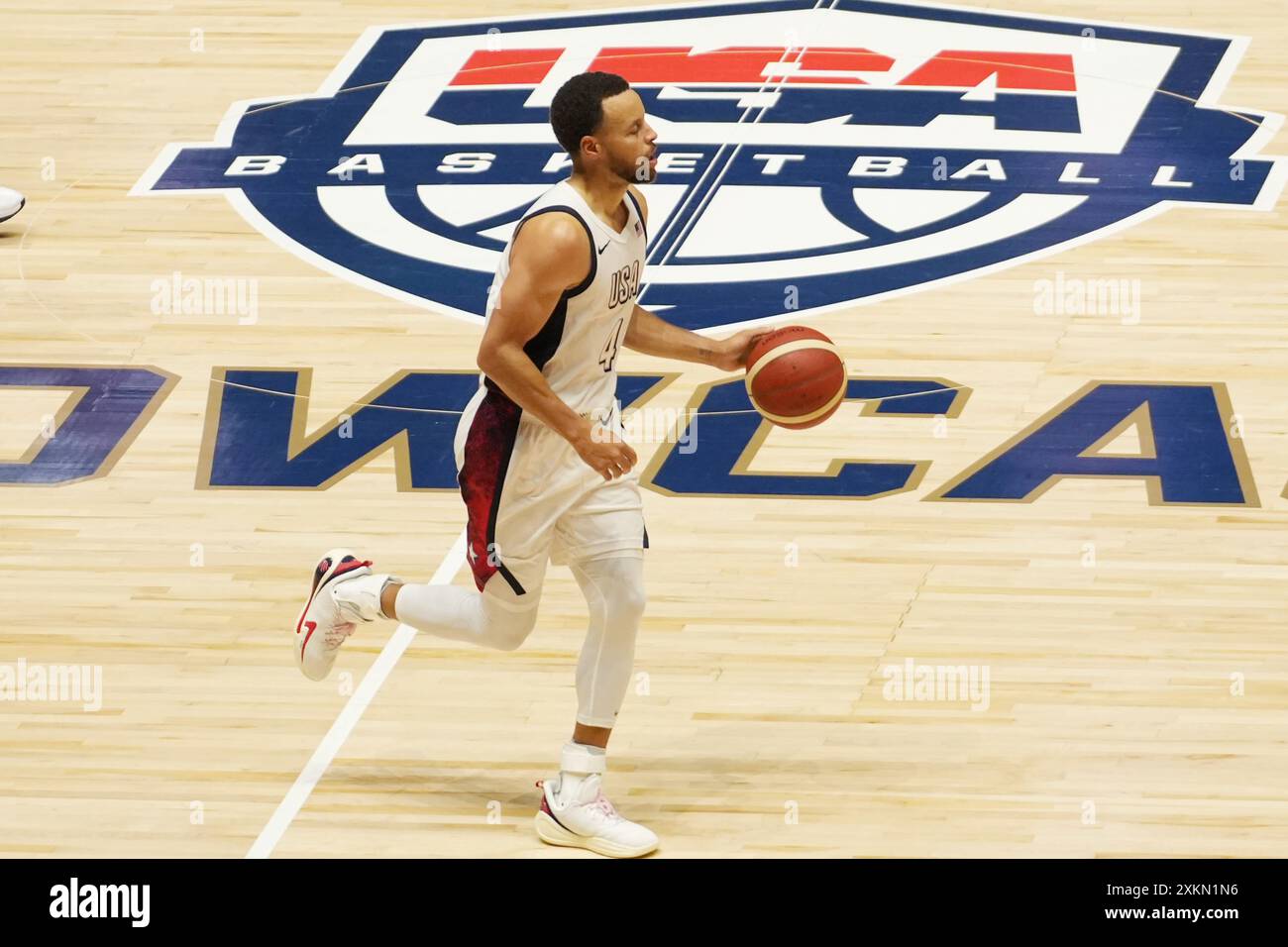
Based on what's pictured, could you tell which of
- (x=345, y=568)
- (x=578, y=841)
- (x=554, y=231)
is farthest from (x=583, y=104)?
(x=578, y=841)

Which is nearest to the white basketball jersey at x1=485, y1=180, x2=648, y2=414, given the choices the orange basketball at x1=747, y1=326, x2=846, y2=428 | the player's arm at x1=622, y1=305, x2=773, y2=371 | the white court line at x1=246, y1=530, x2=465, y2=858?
the player's arm at x1=622, y1=305, x2=773, y2=371

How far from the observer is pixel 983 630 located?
7.01m

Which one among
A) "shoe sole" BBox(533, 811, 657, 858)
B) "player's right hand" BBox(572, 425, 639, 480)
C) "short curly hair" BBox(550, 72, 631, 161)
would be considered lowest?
"shoe sole" BBox(533, 811, 657, 858)

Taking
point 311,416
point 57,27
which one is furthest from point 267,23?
point 311,416

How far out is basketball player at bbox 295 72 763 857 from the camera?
5.41m

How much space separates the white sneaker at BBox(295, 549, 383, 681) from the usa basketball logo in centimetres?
336

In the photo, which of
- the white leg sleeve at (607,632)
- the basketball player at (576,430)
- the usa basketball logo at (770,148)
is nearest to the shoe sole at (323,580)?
the basketball player at (576,430)

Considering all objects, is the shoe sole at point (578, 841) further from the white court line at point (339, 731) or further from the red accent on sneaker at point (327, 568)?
the red accent on sneaker at point (327, 568)

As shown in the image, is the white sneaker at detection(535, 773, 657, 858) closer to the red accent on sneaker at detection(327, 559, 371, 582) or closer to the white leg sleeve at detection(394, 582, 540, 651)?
the white leg sleeve at detection(394, 582, 540, 651)

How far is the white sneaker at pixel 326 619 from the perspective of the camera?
20.7ft

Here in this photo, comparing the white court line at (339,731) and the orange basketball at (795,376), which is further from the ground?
the orange basketball at (795,376)

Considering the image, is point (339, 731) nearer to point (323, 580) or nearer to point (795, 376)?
point (323, 580)

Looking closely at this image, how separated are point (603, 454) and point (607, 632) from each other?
558mm

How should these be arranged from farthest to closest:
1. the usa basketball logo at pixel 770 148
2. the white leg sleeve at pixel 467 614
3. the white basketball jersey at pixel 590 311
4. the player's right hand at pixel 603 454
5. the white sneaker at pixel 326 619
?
the usa basketball logo at pixel 770 148
the white sneaker at pixel 326 619
the white leg sleeve at pixel 467 614
the white basketball jersey at pixel 590 311
the player's right hand at pixel 603 454
